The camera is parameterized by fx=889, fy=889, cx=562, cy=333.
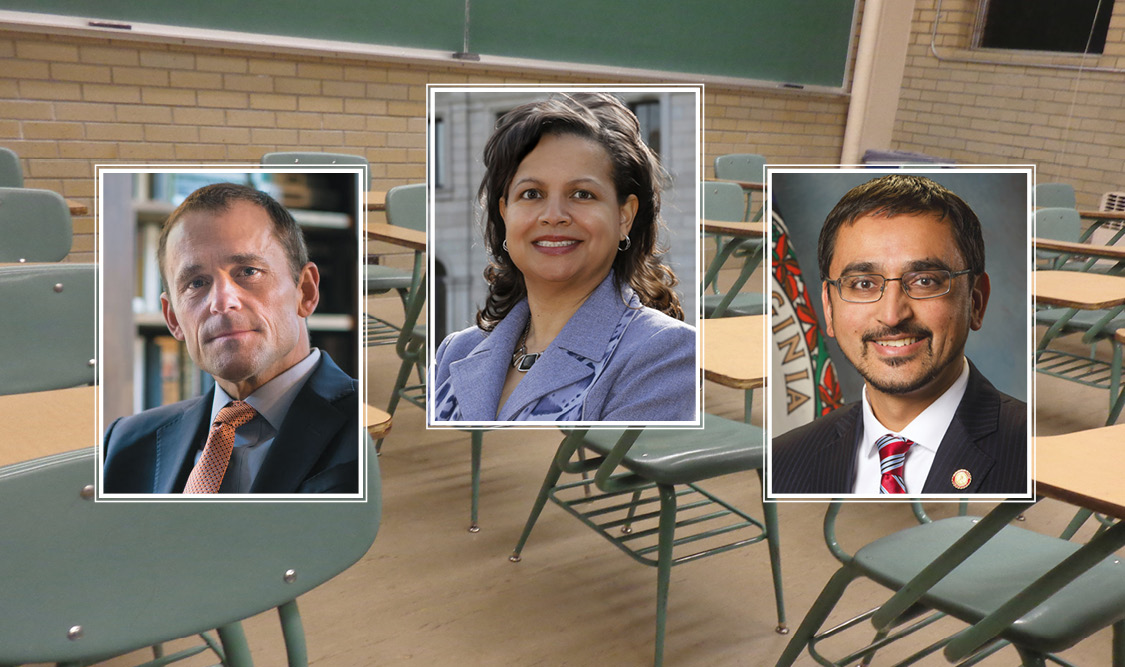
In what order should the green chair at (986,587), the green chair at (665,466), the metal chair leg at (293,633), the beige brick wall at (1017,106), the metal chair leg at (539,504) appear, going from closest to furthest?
the metal chair leg at (293,633), the green chair at (986,587), the green chair at (665,466), the metal chair leg at (539,504), the beige brick wall at (1017,106)

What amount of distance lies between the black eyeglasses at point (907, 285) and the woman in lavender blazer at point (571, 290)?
16 cm

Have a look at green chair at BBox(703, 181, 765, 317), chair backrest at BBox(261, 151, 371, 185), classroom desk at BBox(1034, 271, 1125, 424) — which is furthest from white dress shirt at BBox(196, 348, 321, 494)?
chair backrest at BBox(261, 151, 371, 185)

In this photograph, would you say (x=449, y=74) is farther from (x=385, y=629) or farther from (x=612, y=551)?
(x=385, y=629)

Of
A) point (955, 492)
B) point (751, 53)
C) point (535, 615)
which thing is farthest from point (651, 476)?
point (751, 53)

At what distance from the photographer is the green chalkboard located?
14.2ft

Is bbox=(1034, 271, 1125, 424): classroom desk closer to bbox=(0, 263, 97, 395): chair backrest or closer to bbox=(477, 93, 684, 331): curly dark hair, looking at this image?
bbox=(477, 93, 684, 331): curly dark hair

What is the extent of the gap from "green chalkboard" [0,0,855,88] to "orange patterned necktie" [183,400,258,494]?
155 inches

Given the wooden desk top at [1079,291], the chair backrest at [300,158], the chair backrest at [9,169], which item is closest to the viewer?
the wooden desk top at [1079,291]

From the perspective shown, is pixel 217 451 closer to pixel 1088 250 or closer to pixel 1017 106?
pixel 1088 250

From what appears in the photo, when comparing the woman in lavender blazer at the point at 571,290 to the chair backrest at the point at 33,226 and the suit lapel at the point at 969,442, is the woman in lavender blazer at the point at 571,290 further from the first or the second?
the chair backrest at the point at 33,226

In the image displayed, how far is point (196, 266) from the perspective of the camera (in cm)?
77

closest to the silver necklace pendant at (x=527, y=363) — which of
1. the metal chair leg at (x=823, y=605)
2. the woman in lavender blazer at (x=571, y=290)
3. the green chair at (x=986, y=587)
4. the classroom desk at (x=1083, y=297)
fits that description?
the woman in lavender blazer at (x=571, y=290)

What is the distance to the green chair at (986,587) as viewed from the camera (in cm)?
130

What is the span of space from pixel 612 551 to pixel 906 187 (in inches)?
71.4
